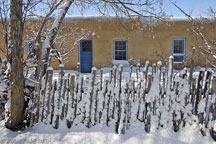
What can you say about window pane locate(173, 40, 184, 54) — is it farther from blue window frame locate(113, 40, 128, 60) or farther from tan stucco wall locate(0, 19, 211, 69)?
blue window frame locate(113, 40, 128, 60)

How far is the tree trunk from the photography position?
2.97 m

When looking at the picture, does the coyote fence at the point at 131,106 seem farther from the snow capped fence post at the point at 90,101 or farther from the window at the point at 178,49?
the window at the point at 178,49

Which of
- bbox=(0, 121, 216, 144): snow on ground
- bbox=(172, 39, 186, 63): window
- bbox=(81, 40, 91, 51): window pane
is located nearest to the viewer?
bbox=(0, 121, 216, 144): snow on ground

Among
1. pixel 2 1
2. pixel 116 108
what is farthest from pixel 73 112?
pixel 2 1

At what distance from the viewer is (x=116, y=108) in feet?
10.6

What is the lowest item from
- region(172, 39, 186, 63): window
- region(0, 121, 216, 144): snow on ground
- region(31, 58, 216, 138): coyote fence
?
region(0, 121, 216, 144): snow on ground

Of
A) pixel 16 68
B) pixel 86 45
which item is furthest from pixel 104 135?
pixel 86 45

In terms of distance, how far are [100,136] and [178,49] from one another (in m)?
8.94

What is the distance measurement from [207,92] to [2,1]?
359 cm

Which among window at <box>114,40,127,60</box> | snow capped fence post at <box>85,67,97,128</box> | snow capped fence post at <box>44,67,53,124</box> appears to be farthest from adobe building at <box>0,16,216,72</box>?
snow capped fence post at <box>85,67,97,128</box>

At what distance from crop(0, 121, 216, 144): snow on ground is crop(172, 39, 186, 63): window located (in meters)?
8.08

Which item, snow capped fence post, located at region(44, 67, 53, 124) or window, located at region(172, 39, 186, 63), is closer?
snow capped fence post, located at region(44, 67, 53, 124)

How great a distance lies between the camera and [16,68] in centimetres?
304

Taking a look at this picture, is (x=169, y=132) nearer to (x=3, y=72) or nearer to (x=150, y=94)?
(x=150, y=94)
